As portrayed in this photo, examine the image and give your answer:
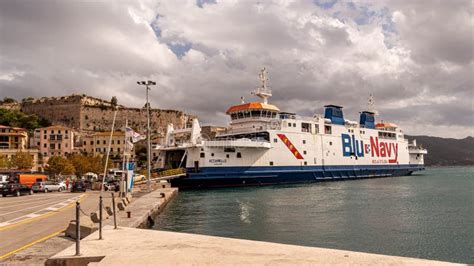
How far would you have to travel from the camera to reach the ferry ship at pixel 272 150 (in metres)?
38.1

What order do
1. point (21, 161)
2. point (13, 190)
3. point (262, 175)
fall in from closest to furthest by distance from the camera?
1. point (13, 190)
2. point (262, 175)
3. point (21, 161)

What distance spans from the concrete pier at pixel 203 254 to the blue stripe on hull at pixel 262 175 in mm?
28835

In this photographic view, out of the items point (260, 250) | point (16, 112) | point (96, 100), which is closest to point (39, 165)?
point (16, 112)

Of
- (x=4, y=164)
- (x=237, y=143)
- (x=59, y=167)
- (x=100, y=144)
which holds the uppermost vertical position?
(x=100, y=144)

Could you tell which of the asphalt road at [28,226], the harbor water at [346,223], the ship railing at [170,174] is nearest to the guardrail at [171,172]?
the ship railing at [170,174]

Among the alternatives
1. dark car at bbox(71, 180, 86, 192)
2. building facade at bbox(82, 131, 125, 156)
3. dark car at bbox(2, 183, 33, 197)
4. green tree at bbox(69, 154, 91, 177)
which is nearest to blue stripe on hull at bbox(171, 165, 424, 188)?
dark car at bbox(71, 180, 86, 192)

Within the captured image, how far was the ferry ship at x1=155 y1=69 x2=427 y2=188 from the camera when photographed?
38.1 m

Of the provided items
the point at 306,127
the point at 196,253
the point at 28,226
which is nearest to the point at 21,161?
the point at 306,127

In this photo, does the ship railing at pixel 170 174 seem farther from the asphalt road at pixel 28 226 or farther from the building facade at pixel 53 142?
the building facade at pixel 53 142

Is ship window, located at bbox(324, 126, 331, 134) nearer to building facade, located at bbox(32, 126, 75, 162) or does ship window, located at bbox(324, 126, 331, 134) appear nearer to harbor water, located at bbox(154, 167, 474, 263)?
harbor water, located at bbox(154, 167, 474, 263)

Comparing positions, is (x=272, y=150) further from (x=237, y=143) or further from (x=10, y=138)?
(x=10, y=138)

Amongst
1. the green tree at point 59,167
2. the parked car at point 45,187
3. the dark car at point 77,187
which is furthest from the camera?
the green tree at point 59,167

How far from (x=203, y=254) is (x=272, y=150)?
1370 inches

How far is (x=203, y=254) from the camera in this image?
23.6 ft
